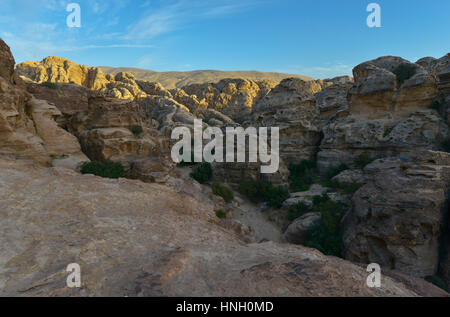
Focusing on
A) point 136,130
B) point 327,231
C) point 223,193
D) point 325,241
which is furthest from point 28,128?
point 327,231

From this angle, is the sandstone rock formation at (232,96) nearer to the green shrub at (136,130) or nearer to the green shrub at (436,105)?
the green shrub at (436,105)

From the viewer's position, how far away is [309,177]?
61.8ft

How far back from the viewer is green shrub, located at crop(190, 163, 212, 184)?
697 inches

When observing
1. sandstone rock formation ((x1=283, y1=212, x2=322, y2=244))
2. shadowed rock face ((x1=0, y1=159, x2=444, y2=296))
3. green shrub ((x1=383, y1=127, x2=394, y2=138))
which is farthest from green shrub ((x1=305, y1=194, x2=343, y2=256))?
green shrub ((x1=383, y1=127, x2=394, y2=138))

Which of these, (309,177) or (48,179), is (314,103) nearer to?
(309,177)

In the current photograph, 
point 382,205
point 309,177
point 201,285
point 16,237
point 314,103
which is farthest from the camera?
point 314,103

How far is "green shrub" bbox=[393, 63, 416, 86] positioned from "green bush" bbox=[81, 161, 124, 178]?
2174 cm

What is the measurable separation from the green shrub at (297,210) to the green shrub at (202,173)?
684 centimetres

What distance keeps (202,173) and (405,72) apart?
18.7 metres

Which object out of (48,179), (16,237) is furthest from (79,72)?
(16,237)

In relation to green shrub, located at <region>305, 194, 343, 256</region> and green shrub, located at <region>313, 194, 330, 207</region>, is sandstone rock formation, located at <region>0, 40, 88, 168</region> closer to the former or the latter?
green shrub, located at <region>305, 194, 343, 256</region>

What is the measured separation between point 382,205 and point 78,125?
17782 mm

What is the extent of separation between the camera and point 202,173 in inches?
702

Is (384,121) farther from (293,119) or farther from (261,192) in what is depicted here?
(261,192)
